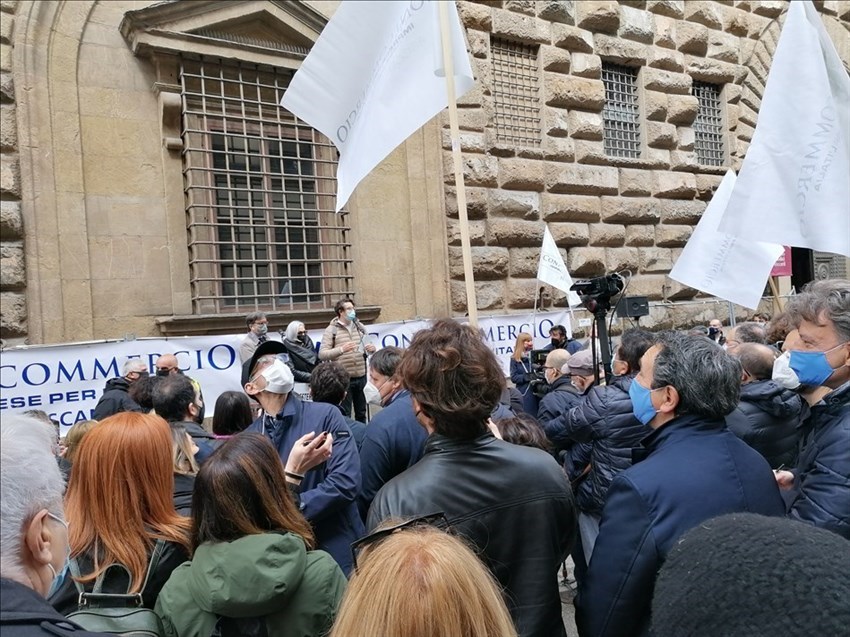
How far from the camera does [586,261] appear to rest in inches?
348

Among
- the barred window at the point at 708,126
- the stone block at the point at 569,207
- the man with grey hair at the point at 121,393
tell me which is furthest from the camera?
the barred window at the point at 708,126

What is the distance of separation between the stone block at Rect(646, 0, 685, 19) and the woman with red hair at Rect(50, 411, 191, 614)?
32.5 feet

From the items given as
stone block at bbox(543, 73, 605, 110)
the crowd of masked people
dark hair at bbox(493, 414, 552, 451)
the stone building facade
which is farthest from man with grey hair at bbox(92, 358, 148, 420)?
stone block at bbox(543, 73, 605, 110)

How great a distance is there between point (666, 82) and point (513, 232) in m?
3.85

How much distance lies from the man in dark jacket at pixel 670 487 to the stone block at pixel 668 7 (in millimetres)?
9175

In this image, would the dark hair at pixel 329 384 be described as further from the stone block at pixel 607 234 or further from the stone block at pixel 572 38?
the stone block at pixel 572 38

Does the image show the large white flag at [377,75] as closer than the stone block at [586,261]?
Yes

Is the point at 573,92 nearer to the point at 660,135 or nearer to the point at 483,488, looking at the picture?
the point at 660,135

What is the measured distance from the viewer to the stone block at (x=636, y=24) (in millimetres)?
9258

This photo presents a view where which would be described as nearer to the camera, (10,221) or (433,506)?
(433,506)

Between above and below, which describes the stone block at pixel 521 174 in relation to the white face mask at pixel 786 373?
above

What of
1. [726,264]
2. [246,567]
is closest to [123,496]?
[246,567]

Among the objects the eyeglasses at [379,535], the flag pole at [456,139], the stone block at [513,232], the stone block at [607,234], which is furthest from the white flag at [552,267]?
the eyeglasses at [379,535]

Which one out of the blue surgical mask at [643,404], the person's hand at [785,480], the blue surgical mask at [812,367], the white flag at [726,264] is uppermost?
the white flag at [726,264]
